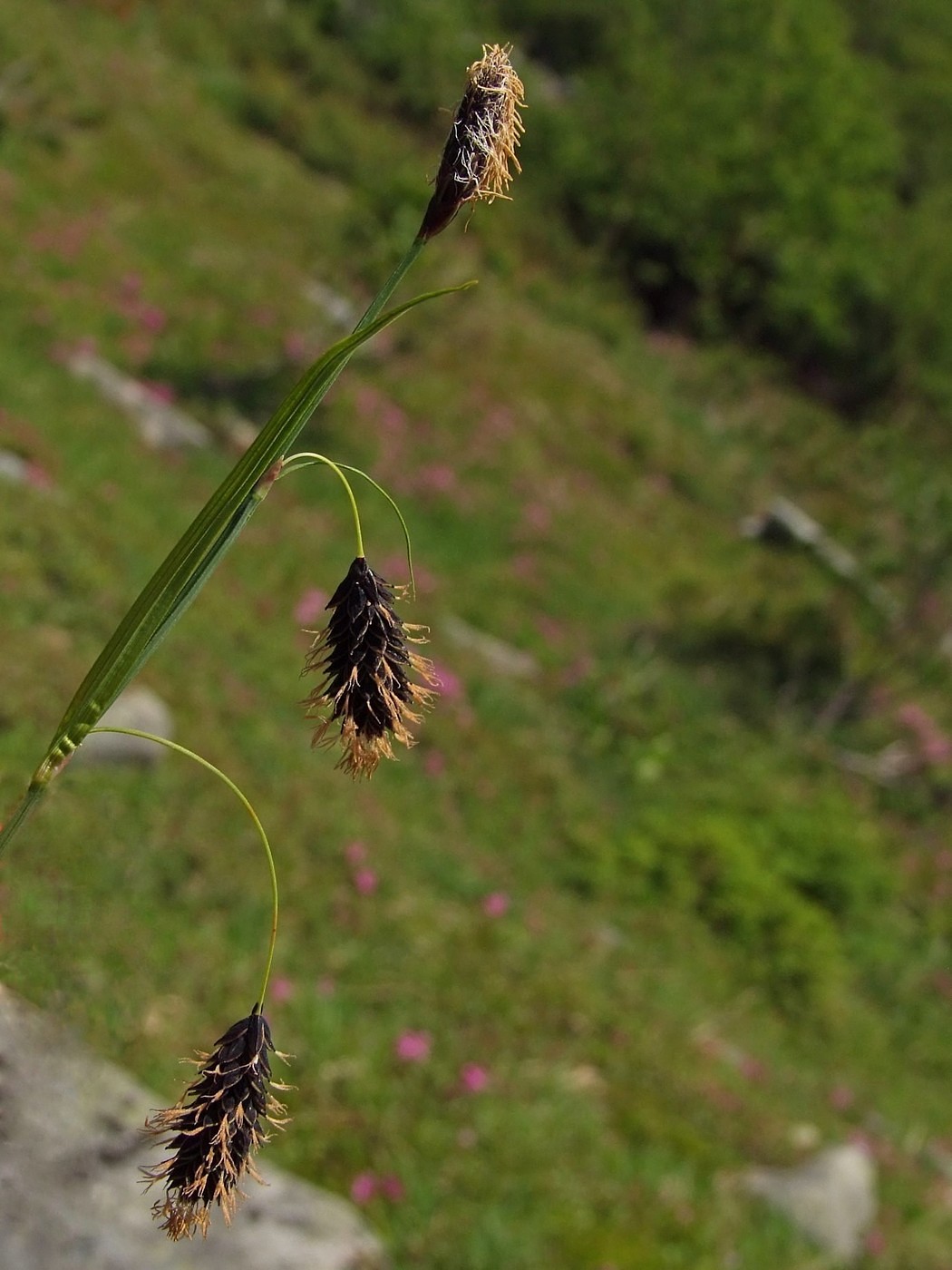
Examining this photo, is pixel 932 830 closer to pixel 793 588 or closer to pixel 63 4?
pixel 793 588

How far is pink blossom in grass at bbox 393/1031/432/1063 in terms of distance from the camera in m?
5.68

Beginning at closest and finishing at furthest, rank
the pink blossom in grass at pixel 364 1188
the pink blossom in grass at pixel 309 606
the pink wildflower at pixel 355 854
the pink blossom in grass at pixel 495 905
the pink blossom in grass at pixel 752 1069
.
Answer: the pink blossom in grass at pixel 364 1188, the pink wildflower at pixel 355 854, the pink blossom in grass at pixel 495 905, the pink blossom in grass at pixel 752 1069, the pink blossom in grass at pixel 309 606

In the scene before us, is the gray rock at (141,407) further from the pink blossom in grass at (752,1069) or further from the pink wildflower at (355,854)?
the pink blossom in grass at (752,1069)

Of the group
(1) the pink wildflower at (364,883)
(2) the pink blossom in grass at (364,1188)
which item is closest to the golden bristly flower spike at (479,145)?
(2) the pink blossom in grass at (364,1188)

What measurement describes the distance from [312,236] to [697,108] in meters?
16.1

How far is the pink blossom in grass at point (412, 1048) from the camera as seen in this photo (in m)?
5.68

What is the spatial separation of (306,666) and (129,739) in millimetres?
5236

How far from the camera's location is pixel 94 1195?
2787 millimetres

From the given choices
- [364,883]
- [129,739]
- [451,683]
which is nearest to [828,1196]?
[364,883]

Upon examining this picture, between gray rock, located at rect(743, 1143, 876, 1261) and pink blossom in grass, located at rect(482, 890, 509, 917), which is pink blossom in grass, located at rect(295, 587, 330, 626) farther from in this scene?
gray rock, located at rect(743, 1143, 876, 1261)

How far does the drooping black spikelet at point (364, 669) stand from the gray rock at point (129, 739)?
4860 mm

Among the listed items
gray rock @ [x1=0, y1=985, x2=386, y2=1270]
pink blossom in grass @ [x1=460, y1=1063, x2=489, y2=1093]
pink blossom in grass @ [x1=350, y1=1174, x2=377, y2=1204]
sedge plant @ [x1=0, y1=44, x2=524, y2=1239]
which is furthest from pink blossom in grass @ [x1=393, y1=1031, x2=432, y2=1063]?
sedge plant @ [x1=0, y1=44, x2=524, y2=1239]

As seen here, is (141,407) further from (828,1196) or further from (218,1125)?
(218,1125)

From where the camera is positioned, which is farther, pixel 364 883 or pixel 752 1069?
pixel 752 1069
